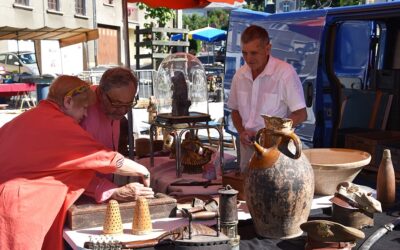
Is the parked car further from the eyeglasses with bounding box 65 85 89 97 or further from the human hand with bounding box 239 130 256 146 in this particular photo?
the eyeglasses with bounding box 65 85 89 97

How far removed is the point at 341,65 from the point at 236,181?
3361mm

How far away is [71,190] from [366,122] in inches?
147

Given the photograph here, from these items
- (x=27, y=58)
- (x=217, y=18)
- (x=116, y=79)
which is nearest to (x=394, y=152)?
(x=116, y=79)

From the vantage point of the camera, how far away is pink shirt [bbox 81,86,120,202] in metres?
2.26

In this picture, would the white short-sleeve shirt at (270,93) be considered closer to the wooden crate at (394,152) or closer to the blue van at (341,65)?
the wooden crate at (394,152)

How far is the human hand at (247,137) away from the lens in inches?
112

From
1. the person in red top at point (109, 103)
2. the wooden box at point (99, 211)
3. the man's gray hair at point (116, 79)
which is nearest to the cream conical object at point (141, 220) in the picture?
the wooden box at point (99, 211)

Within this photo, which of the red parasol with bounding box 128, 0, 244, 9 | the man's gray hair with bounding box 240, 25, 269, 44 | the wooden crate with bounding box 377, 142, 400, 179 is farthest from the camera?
the wooden crate with bounding box 377, 142, 400, 179

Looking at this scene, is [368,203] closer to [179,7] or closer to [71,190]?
[71,190]

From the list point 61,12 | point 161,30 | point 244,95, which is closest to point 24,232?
point 244,95

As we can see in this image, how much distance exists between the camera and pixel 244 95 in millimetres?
3184

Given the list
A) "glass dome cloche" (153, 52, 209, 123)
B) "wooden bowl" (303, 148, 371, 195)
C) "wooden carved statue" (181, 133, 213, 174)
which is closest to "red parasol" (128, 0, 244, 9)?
"glass dome cloche" (153, 52, 209, 123)

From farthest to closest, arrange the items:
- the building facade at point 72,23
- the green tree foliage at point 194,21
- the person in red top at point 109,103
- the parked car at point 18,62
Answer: the green tree foliage at point 194,21 → the parked car at point 18,62 → the building facade at point 72,23 → the person in red top at point 109,103

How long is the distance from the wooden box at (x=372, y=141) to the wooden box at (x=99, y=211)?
2375mm
